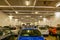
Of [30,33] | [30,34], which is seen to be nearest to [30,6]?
[30,33]

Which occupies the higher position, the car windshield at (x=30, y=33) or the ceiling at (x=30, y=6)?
the ceiling at (x=30, y=6)

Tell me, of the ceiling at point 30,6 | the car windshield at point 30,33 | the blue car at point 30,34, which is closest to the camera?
the blue car at point 30,34

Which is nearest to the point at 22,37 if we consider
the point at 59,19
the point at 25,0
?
the point at 25,0

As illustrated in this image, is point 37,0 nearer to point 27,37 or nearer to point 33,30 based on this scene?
point 33,30

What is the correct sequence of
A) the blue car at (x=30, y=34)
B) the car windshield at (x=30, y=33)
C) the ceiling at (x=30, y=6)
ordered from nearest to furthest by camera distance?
the blue car at (x=30, y=34) → the car windshield at (x=30, y=33) → the ceiling at (x=30, y=6)

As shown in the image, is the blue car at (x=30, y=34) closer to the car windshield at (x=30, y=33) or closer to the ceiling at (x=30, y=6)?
the car windshield at (x=30, y=33)

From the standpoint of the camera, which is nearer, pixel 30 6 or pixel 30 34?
pixel 30 34

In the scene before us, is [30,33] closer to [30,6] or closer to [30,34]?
[30,34]

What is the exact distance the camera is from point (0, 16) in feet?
64.3

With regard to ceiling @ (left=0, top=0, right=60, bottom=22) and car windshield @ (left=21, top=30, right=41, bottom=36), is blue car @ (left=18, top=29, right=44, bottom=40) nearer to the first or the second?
car windshield @ (left=21, top=30, right=41, bottom=36)

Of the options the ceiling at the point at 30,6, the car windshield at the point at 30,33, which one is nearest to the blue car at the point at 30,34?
the car windshield at the point at 30,33

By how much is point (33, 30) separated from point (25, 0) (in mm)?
4217

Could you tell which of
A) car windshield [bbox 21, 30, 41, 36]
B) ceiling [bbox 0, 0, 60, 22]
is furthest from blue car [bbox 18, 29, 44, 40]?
ceiling [bbox 0, 0, 60, 22]

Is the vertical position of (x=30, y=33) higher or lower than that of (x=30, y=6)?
lower
